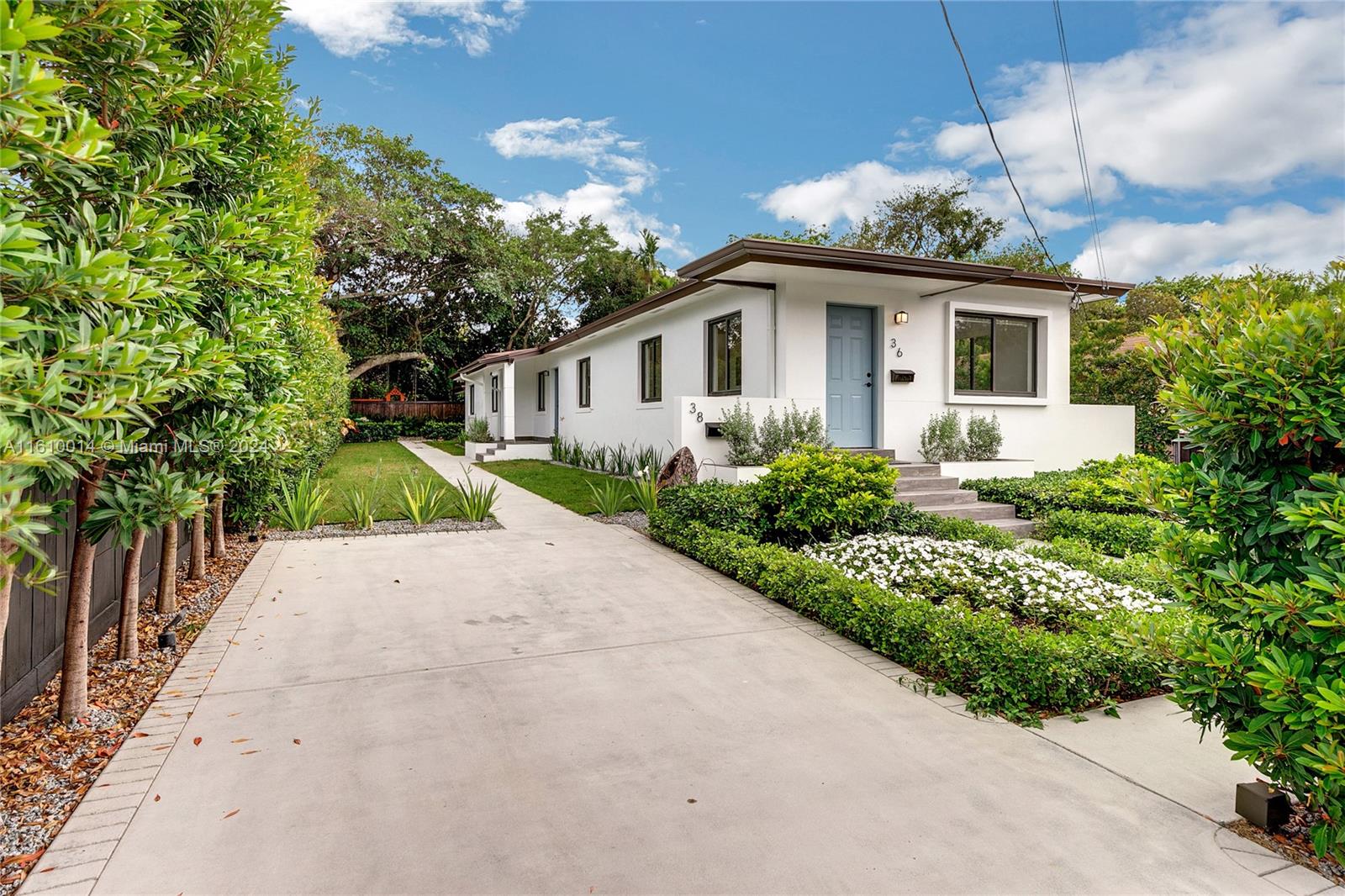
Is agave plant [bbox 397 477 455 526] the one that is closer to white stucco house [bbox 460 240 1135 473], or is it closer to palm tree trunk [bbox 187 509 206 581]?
palm tree trunk [bbox 187 509 206 581]

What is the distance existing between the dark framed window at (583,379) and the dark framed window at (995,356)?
930cm

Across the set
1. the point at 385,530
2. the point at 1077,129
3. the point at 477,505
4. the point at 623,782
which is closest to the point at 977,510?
the point at 1077,129

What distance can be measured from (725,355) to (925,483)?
3.83m

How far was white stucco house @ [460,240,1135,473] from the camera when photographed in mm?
9234

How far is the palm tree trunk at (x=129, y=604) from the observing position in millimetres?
3756

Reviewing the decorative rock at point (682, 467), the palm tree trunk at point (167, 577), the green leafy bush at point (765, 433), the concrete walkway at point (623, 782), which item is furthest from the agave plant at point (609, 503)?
the palm tree trunk at point (167, 577)

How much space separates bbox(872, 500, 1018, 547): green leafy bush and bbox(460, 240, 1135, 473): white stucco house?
257 centimetres

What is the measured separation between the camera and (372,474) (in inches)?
539

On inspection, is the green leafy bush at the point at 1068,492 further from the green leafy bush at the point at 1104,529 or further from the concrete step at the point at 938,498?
the concrete step at the point at 938,498

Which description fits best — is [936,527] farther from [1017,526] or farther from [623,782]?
[623,782]

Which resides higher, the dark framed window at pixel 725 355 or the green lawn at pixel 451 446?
the dark framed window at pixel 725 355

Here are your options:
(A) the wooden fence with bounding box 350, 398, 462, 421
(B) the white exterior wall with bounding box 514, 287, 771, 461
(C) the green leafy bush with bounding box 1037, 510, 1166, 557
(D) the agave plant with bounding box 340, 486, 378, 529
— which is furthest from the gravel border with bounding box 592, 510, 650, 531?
(A) the wooden fence with bounding box 350, 398, 462, 421

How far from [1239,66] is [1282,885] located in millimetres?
9746

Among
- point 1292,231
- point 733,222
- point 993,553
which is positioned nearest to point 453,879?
point 993,553
